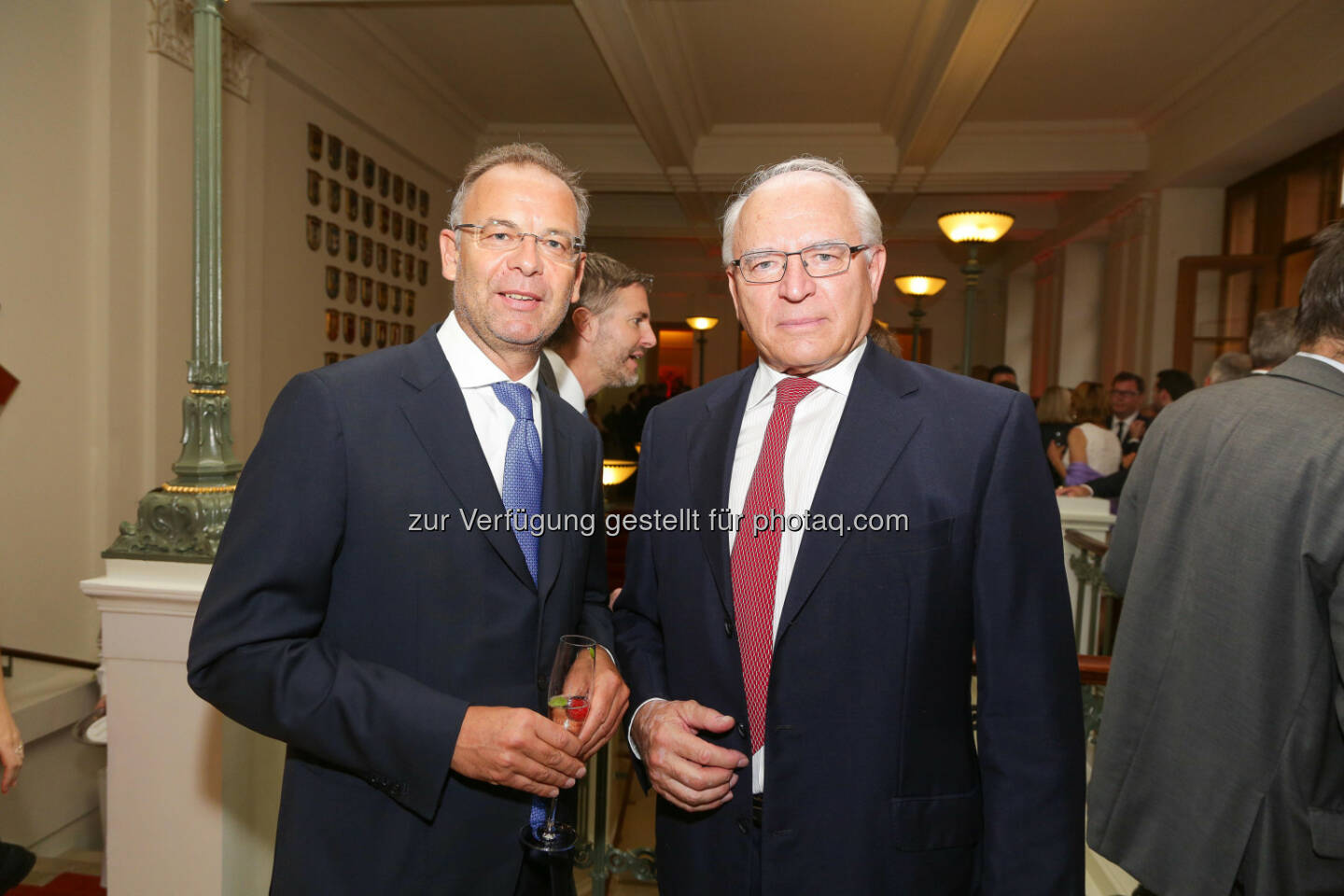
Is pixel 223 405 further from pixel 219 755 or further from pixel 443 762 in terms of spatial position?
pixel 443 762

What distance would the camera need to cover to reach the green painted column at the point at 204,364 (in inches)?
86.5

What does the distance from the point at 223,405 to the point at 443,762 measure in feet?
4.84

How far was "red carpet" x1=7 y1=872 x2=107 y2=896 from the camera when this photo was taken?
10.3ft

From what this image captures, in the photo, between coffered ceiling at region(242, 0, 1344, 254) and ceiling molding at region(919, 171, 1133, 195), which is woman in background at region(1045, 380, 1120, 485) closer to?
coffered ceiling at region(242, 0, 1344, 254)

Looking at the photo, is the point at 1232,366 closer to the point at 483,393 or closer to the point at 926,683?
the point at 926,683

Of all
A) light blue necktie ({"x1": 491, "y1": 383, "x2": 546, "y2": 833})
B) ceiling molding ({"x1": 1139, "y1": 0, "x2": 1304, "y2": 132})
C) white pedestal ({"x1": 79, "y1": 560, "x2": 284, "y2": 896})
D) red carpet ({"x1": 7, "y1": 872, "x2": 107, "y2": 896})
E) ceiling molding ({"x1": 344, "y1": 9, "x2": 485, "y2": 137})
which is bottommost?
red carpet ({"x1": 7, "y1": 872, "x2": 107, "y2": 896})

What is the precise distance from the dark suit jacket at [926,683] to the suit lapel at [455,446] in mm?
394

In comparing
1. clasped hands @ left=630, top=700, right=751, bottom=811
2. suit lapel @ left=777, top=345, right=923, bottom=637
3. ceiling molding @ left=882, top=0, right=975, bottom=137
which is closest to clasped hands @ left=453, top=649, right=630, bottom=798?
clasped hands @ left=630, top=700, right=751, bottom=811

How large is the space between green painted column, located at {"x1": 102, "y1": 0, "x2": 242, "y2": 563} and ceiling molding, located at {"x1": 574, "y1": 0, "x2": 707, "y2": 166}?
11.4 ft

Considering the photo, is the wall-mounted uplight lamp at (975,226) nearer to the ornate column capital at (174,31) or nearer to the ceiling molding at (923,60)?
the ceiling molding at (923,60)

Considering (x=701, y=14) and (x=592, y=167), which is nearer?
(x=701, y=14)

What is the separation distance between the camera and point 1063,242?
37.5 ft

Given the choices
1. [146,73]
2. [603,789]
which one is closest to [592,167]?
[146,73]

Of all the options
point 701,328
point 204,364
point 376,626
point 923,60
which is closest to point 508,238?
point 376,626
